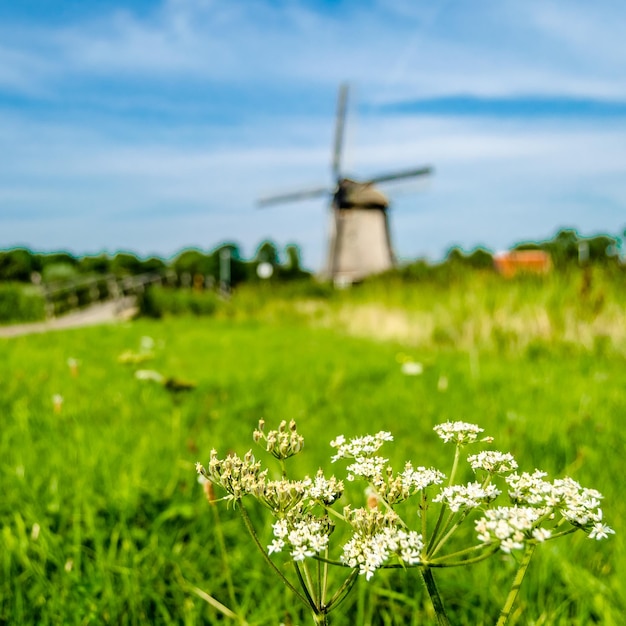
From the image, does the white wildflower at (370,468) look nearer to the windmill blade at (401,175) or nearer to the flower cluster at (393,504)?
the flower cluster at (393,504)

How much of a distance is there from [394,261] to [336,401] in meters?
33.9

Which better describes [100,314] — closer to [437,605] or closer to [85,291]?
[85,291]

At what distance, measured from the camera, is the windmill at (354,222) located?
3312 cm

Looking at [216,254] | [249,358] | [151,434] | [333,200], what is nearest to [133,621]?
[151,434]

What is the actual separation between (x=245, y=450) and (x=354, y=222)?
108ft

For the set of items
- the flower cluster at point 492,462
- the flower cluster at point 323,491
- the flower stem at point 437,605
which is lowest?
the flower stem at point 437,605

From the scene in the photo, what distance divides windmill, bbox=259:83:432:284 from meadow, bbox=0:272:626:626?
84.3ft

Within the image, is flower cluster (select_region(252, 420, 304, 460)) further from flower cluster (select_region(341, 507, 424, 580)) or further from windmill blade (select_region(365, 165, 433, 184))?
windmill blade (select_region(365, 165, 433, 184))

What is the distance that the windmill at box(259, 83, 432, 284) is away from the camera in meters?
33.1

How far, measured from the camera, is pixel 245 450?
3.18 m

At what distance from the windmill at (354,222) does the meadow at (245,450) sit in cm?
2568

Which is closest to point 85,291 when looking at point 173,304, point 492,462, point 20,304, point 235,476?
point 20,304

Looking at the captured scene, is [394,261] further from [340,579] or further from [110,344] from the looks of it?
[340,579]

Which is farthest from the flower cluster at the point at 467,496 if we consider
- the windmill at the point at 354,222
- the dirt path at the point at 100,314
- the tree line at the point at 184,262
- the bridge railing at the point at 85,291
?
the tree line at the point at 184,262
